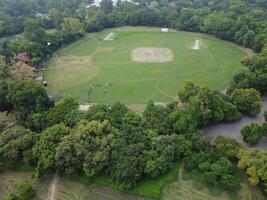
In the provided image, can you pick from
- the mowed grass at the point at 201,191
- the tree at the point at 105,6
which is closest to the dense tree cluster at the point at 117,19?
the tree at the point at 105,6

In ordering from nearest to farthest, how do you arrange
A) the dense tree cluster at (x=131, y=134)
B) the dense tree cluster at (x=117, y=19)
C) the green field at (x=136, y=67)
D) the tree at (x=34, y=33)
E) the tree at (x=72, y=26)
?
the dense tree cluster at (x=131, y=134)
the green field at (x=136, y=67)
the tree at (x=34, y=33)
the dense tree cluster at (x=117, y=19)
the tree at (x=72, y=26)

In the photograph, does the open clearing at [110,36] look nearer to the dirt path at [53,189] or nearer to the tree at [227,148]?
the dirt path at [53,189]

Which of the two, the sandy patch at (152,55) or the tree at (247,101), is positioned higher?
the tree at (247,101)

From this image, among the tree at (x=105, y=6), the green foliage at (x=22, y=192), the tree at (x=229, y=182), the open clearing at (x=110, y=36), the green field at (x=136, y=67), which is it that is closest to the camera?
the green foliage at (x=22, y=192)

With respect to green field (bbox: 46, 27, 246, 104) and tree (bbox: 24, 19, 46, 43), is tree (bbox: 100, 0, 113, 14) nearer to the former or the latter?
green field (bbox: 46, 27, 246, 104)

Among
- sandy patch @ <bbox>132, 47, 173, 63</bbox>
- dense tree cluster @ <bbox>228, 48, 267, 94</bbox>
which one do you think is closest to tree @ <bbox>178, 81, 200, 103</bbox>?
dense tree cluster @ <bbox>228, 48, 267, 94</bbox>

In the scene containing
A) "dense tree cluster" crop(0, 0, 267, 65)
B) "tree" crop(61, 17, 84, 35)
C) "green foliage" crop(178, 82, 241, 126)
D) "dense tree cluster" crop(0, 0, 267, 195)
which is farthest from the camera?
"tree" crop(61, 17, 84, 35)
